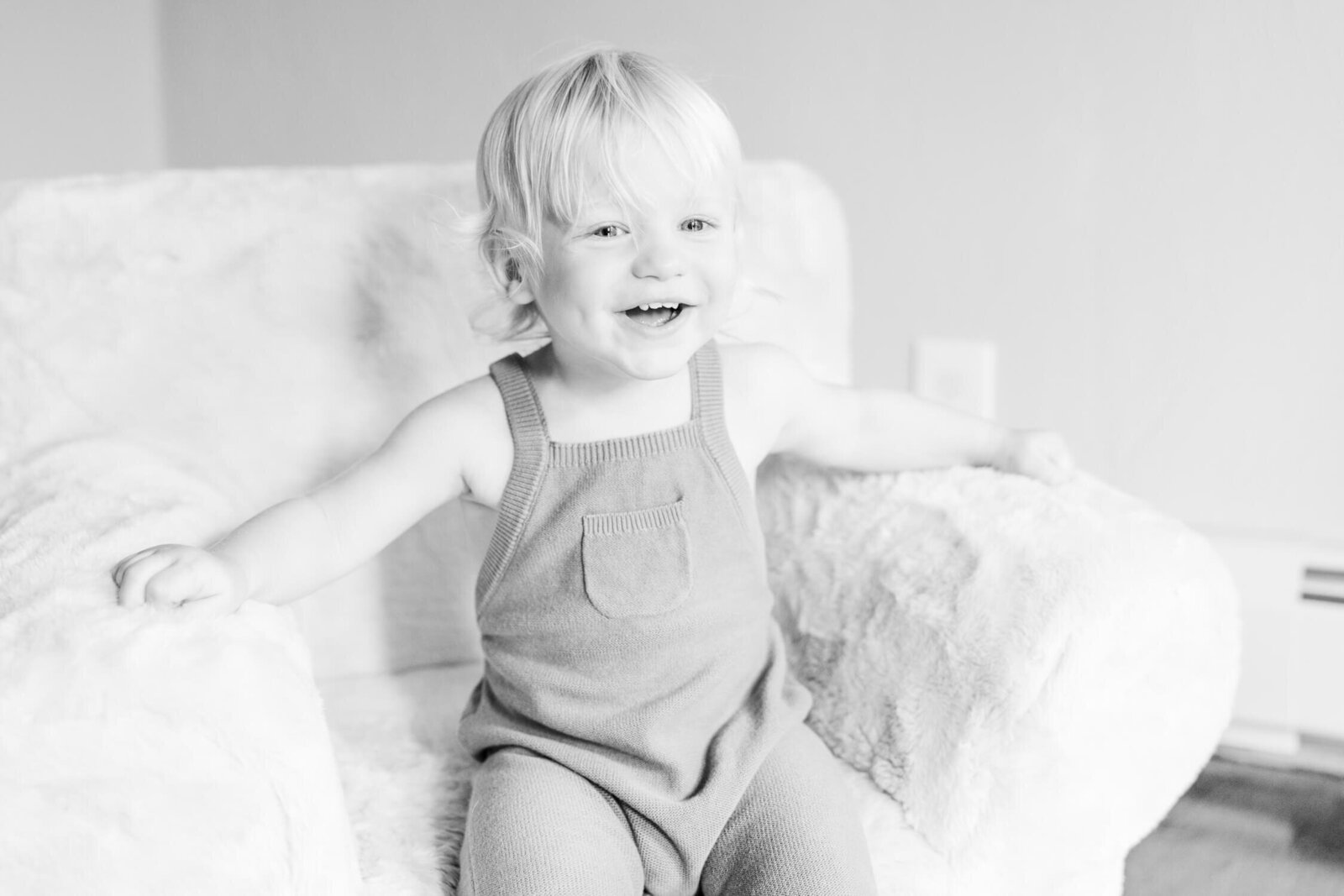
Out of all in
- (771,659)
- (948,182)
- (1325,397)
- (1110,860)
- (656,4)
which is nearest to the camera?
(1110,860)

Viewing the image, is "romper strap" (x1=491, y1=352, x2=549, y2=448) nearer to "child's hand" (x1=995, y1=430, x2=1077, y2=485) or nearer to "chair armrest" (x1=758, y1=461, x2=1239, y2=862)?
"chair armrest" (x1=758, y1=461, x2=1239, y2=862)

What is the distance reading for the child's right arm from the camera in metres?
0.75

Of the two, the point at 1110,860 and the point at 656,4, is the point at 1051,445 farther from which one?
the point at 656,4

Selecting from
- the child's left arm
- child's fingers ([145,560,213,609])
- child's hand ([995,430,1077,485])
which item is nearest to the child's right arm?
child's fingers ([145,560,213,609])

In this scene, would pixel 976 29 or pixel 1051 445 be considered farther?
pixel 976 29

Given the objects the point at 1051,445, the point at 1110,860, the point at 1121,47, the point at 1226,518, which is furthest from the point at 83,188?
the point at 1226,518

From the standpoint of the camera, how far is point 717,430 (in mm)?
1000

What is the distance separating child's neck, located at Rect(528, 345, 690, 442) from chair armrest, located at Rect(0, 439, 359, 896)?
285 mm

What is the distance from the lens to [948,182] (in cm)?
153

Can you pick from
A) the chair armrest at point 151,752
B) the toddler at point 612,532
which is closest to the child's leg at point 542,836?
the toddler at point 612,532

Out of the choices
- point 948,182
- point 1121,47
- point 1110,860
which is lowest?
point 1110,860

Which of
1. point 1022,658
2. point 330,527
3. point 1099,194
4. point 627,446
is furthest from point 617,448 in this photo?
point 1099,194

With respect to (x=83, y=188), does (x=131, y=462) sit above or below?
below

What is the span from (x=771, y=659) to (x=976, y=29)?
832 millimetres
